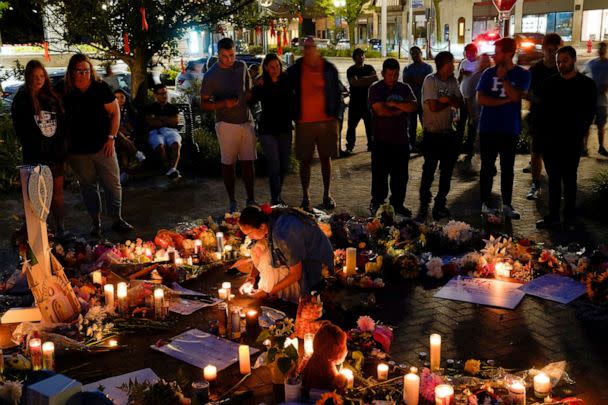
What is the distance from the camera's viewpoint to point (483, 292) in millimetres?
5918

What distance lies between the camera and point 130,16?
38.4 ft

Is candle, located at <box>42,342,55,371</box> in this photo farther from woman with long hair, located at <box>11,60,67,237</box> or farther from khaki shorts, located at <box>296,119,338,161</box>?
khaki shorts, located at <box>296,119,338,161</box>

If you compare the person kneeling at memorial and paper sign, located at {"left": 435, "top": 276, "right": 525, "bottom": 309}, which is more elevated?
the person kneeling at memorial

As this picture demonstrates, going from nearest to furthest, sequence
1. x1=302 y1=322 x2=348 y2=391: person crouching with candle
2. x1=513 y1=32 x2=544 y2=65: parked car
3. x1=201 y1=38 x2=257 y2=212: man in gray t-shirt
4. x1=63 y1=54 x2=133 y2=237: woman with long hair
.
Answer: x1=302 y1=322 x2=348 y2=391: person crouching with candle
x1=63 y1=54 x2=133 y2=237: woman with long hair
x1=201 y1=38 x2=257 y2=212: man in gray t-shirt
x1=513 y1=32 x2=544 y2=65: parked car

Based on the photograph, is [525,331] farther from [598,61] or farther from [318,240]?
[598,61]

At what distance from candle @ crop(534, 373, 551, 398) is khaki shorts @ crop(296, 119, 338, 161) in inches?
189

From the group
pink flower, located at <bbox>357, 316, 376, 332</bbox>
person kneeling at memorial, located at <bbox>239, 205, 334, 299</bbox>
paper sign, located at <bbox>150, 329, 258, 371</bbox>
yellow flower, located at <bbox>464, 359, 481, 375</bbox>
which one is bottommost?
paper sign, located at <bbox>150, 329, 258, 371</bbox>

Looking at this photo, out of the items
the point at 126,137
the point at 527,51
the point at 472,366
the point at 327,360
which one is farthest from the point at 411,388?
the point at 527,51

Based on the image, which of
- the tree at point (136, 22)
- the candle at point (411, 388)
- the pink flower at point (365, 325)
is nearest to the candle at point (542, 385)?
the candle at point (411, 388)

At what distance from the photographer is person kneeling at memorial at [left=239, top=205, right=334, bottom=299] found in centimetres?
521

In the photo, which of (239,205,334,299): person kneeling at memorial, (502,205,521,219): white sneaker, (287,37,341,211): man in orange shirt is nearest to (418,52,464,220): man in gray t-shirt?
(502,205,521,219): white sneaker

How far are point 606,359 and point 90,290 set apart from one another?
153 inches

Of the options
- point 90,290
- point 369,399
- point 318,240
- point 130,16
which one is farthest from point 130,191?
point 369,399

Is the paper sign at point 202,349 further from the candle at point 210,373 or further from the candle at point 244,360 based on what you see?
the candle at point 210,373
